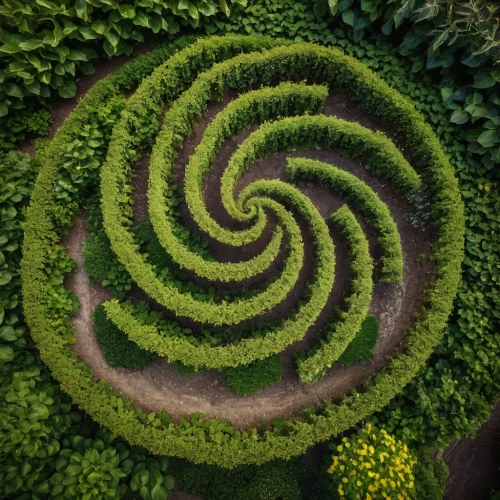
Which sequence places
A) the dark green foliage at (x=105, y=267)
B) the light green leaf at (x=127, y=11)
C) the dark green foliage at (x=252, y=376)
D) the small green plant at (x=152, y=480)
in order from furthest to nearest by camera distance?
the dark green foliage at (x=105, y=267) < the dark green foliage at (x=252, y=376) < the light green leaf at (x=127, y=11) < the small green plant at (x=152, y=480)

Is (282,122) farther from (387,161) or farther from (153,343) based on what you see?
(153,343)

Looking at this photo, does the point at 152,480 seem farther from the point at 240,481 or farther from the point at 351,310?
Answer: the point at 351,310

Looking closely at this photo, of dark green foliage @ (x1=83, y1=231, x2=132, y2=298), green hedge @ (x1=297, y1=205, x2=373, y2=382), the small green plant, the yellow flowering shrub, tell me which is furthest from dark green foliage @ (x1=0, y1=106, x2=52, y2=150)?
the yellow flowering shrub

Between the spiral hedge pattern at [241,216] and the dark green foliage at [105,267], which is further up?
the spiral hedge pattern at [241,216]

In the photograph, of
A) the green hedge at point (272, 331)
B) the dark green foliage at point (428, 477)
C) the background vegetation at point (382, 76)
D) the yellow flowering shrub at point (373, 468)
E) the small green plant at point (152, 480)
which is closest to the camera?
the yellow flowering shrub at point (373, 468)

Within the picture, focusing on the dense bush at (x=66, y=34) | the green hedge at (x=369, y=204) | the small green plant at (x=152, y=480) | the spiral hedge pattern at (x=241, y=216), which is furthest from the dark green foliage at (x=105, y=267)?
the green hedge at (x=369, y=204)

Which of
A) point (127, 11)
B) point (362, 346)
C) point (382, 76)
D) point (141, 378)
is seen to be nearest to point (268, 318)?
point (362, 346)

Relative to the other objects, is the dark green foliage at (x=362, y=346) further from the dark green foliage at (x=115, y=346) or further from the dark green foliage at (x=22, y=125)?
the dark green foliage at (x=22, y=125)
